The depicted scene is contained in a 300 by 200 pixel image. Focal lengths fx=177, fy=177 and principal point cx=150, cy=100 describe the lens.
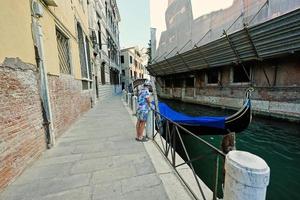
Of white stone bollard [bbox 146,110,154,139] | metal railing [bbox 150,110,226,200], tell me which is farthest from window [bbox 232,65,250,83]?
white stone bollard [bbox 146,110,154,139]

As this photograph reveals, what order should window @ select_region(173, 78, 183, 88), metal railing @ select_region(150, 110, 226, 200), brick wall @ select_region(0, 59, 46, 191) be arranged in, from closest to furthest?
metal railing @ select_region(150, 110, 226, 200) < brick wall @ select_region(0, 59, 46, 191) < window @ select_region(173, 78, 183, 88)

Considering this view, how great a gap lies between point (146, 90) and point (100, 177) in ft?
6.85

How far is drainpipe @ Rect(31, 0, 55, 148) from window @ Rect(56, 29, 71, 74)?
165cm

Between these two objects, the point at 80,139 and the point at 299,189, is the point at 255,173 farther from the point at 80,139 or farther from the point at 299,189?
the point at 80,139

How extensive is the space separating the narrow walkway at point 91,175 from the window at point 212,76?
31.0 ft

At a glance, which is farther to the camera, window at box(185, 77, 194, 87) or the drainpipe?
window at box(185, 77, 194, 87)

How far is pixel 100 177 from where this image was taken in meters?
2.51

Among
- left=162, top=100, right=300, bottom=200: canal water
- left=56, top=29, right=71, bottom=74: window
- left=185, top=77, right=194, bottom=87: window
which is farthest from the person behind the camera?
left=185, top=77, right=194, bottom=87: window

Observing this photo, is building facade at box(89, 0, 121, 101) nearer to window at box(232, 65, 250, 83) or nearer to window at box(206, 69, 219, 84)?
window at box(206, 69, 219, 84)

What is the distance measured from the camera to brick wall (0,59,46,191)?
2.30 m

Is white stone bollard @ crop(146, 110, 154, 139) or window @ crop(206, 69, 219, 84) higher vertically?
window @ crop(206, 69, 219, 84)

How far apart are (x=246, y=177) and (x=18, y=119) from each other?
3.01m

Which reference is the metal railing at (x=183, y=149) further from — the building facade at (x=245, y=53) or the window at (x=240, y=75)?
the window at (x=240, y=75)

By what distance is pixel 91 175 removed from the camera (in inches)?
101
